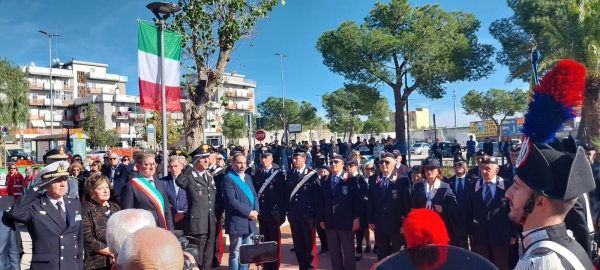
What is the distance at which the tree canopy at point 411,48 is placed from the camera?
2659 cm

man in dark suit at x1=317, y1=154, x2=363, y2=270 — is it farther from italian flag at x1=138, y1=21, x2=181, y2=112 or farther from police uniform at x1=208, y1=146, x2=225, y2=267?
italian flag at x1=138, y1=21, x2=181, y2=112

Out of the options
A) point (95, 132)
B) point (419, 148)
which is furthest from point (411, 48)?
point (95, 132)

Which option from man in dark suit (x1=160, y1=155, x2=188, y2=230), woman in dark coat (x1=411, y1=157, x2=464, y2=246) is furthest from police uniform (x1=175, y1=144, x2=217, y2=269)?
woman in dark coat (x1=411, y1=157, x2=464, y2=246)

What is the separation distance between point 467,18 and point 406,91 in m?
6.30

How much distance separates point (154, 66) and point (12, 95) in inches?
1455

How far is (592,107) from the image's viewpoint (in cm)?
1692

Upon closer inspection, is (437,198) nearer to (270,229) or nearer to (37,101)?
(270,229)

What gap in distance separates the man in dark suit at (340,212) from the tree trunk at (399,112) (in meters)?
22.1

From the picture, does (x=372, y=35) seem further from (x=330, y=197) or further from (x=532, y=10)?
(x=330, y=197)

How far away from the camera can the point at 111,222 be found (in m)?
2.60

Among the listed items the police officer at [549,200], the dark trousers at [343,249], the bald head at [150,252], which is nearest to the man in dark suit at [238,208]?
the dark trousers at [343,249]

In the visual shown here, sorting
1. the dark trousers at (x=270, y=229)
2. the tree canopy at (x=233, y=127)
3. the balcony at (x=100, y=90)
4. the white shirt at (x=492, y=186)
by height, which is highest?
the balcony at (x=100, y=90)

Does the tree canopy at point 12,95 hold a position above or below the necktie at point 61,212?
above

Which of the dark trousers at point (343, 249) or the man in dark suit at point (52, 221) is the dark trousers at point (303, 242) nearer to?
the dark trousers at point (343, 249)
